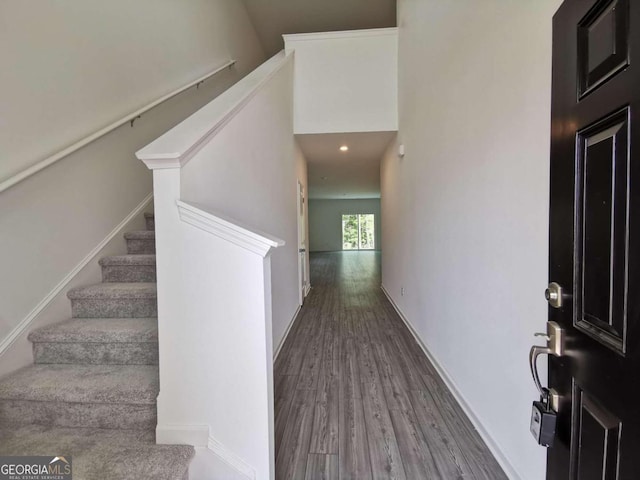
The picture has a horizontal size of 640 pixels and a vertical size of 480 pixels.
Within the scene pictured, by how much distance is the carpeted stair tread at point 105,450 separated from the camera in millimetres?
1103

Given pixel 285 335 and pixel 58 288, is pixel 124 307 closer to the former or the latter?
pixel 58 288

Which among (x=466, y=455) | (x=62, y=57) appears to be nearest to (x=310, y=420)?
(x=466, y=455)

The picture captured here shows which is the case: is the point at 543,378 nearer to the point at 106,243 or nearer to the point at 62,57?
the point at 106,243

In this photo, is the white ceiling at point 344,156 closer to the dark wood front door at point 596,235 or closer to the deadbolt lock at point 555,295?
the dark wood front door at point 596,235

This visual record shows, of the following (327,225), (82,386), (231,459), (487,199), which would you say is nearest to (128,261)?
(82,386)

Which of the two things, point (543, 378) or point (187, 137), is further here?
point (187, 137)

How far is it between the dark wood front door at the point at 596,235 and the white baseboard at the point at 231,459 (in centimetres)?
108

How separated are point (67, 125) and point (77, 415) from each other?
1.73 metres

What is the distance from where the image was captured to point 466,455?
1.52 metres

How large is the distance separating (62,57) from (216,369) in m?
2.17

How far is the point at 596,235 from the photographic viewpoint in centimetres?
69

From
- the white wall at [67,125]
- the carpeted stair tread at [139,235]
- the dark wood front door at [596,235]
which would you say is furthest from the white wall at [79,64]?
the dark wood front door at [596,235]

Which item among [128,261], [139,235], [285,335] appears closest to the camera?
[128,261]

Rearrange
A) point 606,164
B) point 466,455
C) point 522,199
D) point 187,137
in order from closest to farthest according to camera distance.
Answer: point 606,164 → point 522,199 → point 187,137 → point 466,455
